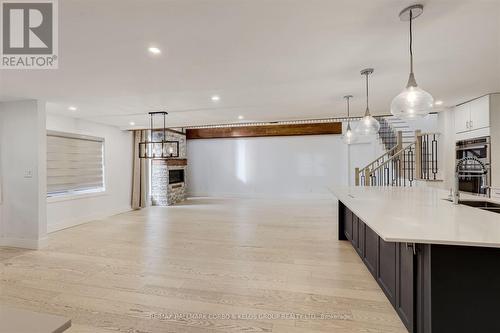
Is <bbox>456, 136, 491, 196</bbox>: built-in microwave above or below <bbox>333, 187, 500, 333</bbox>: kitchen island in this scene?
above

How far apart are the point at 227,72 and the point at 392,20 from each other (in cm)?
169

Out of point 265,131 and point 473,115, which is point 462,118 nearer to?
point 473,115

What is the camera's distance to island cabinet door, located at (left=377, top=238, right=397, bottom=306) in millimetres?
2145

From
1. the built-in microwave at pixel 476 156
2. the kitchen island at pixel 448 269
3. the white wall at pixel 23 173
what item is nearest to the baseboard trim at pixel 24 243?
the white wall at pixel 23 173

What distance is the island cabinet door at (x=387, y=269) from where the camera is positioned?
7.04 feet

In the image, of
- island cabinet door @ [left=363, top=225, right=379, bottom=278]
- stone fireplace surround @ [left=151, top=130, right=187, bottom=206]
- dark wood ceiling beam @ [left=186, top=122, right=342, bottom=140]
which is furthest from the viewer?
dark wood ceiling beam @ [left=186, top=122, right=342, bottom=140]

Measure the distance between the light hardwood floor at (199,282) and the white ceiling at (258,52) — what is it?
2378 millimetres

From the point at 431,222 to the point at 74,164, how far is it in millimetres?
6471

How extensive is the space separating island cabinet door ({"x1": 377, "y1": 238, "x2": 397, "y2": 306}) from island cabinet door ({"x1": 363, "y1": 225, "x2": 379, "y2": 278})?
5.2 inches

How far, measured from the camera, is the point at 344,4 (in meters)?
1.65

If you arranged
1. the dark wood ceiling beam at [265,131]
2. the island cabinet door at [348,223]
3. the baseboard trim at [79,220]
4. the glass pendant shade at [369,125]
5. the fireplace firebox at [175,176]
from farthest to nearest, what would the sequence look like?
the dark wood ceiling beam at [265,131]
the fireplace firebox at [175,176]
the baseboard trim at [79,220]
the island cabinet door at [348,223]
the glass pendant shade at [369,125]
